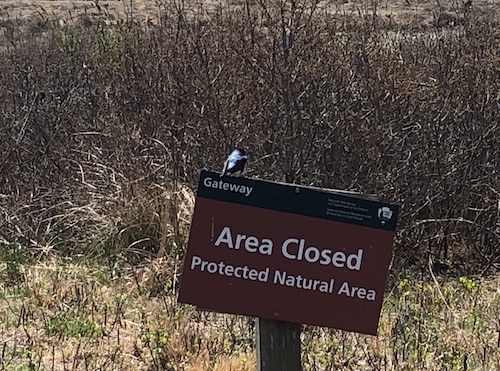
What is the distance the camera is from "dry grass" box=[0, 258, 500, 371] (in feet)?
11.0

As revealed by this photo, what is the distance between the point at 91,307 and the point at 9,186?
7.10 ft

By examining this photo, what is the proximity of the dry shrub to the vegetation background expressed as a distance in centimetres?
1

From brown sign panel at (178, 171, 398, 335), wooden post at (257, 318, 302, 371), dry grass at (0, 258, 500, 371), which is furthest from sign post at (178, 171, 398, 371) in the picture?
dry grass at (0, 258, 500, 371)

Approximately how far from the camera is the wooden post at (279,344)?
2.38 metres

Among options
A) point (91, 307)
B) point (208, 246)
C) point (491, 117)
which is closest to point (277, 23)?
point (491, 117)

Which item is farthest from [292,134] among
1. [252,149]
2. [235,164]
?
[235,164]

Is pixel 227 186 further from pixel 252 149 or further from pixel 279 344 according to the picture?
pixel 252 149

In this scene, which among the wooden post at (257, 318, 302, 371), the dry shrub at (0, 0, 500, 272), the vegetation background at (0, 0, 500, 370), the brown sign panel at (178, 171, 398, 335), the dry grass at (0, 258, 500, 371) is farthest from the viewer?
the dry shrub at (0, 0, 500, 272)

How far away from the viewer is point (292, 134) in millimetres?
5090

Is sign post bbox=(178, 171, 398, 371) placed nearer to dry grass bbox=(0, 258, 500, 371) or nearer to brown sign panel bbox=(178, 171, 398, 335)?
brown sign panel bbox=(178, 171, 398, 335)

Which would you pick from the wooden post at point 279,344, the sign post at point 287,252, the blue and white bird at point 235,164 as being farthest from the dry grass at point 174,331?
the blue and white bird at point 235,164

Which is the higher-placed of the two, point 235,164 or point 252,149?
point 235,164

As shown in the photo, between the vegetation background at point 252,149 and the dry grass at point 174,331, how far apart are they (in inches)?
0.9

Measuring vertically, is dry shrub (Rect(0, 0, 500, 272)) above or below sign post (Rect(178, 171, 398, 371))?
below
